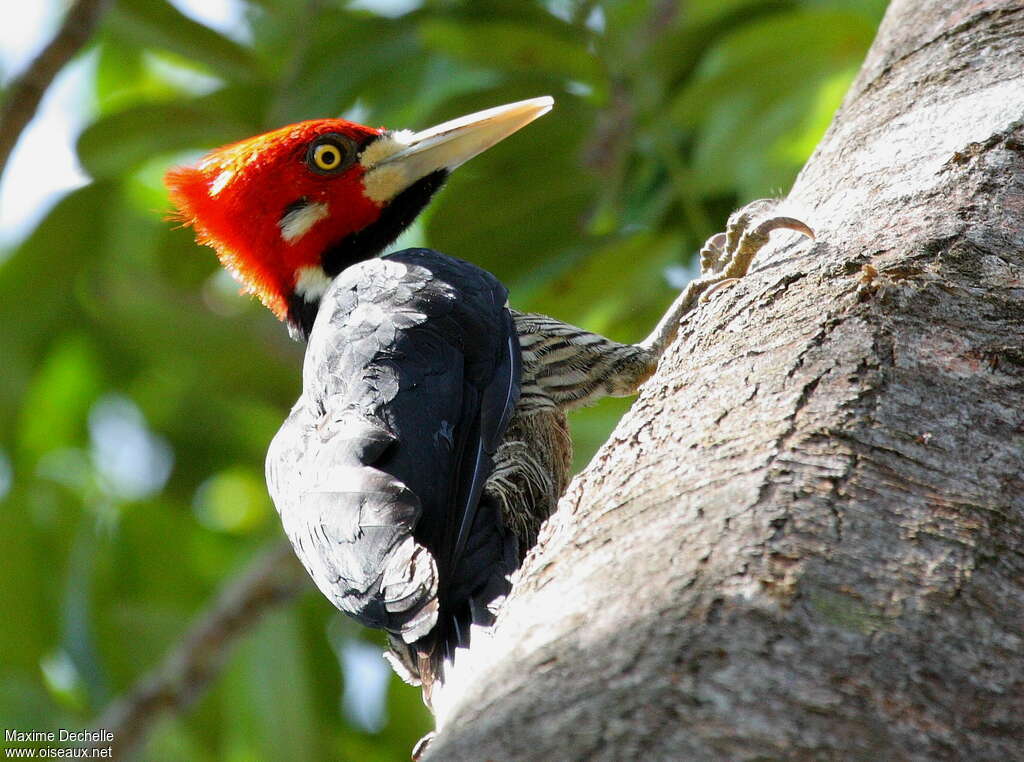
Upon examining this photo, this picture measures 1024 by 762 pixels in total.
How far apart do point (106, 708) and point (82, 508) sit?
91 centimetres

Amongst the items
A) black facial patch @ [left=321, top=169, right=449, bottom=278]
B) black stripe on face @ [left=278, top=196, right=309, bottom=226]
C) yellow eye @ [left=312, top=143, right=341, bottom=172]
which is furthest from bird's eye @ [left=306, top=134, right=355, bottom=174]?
black facial patch @ [left=321, top=169, right=449, bottom=278]

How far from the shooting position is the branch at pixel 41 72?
3.91 m

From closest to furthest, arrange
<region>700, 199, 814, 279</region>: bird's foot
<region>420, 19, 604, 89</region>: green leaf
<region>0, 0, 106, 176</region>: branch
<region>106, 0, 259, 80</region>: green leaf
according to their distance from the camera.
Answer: <region>700, 199, 814, 279</region>: bird's foot
<region>0, 0, 106, 176</region>: branch
<region>420, 19, 604, 89</region>: green leaf
<region>106, 0, 259, 80</region>: green leaf

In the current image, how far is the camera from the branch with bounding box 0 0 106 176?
3.91 metres

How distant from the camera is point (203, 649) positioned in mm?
5109

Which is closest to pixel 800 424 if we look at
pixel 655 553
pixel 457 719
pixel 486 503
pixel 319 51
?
pixel 655 553

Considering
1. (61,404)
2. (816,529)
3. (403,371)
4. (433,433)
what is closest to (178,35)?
(61,404)

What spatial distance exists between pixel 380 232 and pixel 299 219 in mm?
319

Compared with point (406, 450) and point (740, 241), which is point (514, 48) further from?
point (406, 450)

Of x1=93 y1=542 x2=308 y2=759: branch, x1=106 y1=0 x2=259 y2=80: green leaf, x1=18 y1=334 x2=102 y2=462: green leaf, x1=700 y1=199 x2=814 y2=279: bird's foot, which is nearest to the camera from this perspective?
x1=700 y1=199 x2=814 y2=279: bird's foot

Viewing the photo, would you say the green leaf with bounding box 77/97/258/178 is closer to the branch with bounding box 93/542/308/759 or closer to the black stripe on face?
the black stripe on face

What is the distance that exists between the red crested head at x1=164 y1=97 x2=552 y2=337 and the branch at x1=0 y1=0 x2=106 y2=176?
0.66 metres

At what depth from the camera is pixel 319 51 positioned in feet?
15.3

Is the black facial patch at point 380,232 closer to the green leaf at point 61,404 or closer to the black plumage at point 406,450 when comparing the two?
the black plumage at point 406,450
